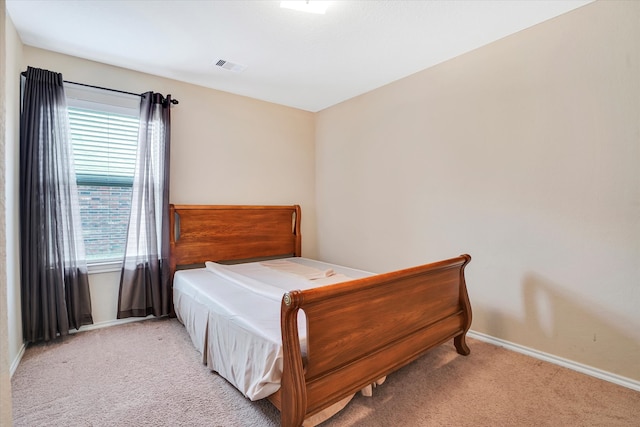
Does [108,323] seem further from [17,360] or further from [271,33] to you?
[271,33]

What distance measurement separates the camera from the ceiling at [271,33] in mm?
2125

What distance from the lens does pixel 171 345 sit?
260 centimetres

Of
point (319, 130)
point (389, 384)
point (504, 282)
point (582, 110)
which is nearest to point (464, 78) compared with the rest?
point (582, 110)

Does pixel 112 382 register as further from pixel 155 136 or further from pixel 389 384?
pixel 155 136

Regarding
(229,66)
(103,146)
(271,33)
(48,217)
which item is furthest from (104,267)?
(271,33)

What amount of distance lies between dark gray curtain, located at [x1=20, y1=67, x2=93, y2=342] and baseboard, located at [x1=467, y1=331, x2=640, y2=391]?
11.7ft

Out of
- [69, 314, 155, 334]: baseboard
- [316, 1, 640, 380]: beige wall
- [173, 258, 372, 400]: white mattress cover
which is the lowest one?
[69, 314, 155, 334]: baseboard

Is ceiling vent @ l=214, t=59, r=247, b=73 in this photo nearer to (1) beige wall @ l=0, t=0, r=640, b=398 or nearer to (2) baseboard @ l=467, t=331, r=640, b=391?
(1) beige wall @ l=0, t=0, r=640, b=398

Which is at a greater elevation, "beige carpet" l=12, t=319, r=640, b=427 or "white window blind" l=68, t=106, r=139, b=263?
"white window blind" l=68, t=106, r=139, b=263

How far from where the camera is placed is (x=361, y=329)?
166 centimetres

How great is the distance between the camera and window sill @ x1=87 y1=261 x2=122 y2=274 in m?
2.88

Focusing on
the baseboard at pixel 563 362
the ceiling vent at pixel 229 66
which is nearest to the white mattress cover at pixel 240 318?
the baseboard at pixel 563 362

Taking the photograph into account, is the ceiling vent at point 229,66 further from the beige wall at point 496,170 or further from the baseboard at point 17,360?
the baseboard at point 17,360

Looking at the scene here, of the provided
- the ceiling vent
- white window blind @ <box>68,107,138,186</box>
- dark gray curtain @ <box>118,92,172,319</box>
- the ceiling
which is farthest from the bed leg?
white window blind @ <box>68,107,138,186</box>
